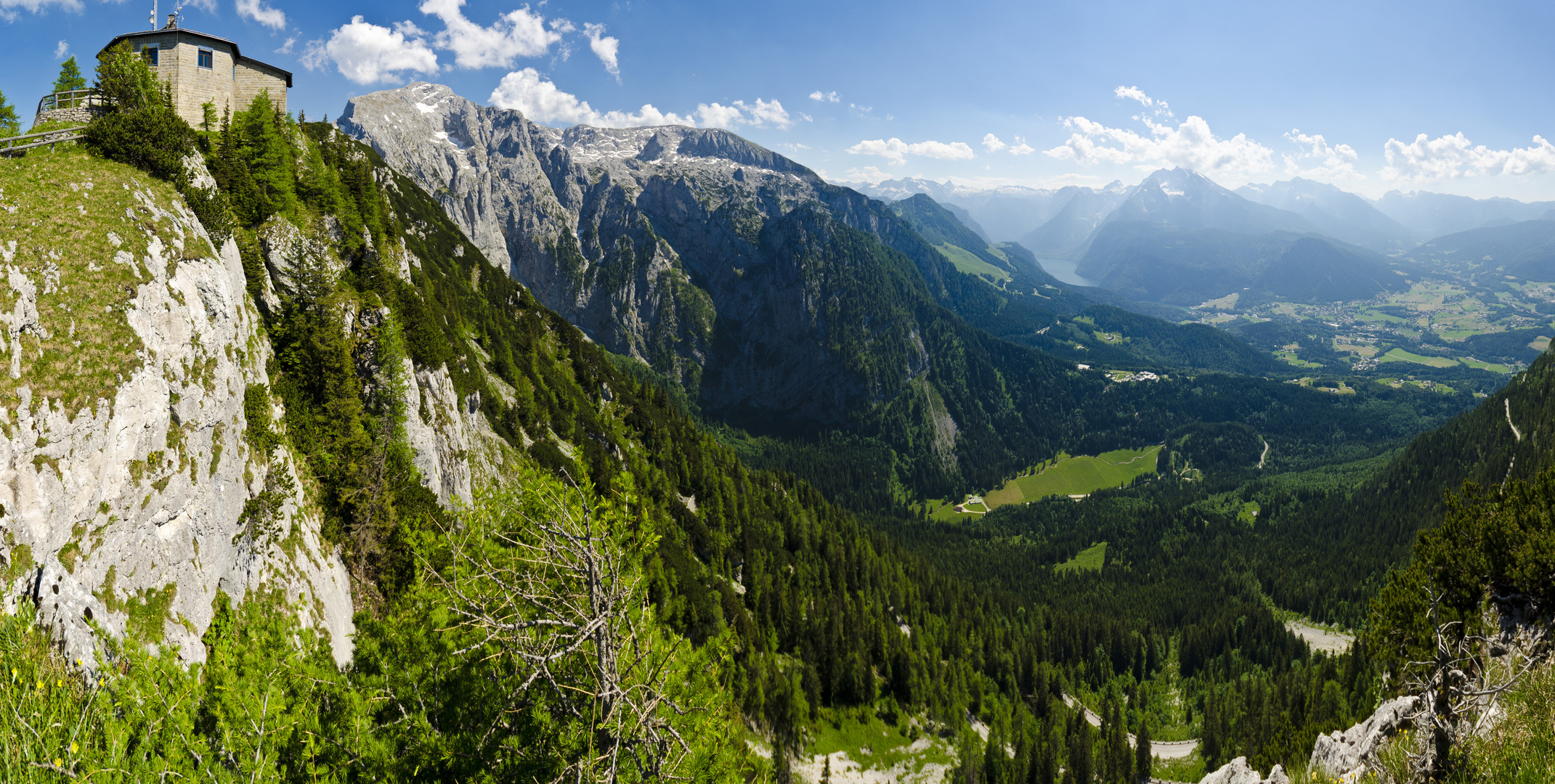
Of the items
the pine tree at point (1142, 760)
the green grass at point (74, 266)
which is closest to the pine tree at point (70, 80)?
the green grass at point (74, 266)

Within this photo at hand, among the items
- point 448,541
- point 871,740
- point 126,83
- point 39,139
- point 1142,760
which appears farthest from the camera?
point 1142,760

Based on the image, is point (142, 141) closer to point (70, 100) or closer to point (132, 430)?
point (70, 100)

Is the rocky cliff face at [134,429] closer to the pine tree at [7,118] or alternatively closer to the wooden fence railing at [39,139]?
the wooden fence railing at [39,139]

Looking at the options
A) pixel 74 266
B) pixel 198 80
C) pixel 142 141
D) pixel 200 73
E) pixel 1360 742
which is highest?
pixel 200 73

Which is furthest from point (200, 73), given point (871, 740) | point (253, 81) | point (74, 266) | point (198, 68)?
point (871, 740)

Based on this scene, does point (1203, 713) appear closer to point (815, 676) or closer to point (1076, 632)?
point (1076, 632)

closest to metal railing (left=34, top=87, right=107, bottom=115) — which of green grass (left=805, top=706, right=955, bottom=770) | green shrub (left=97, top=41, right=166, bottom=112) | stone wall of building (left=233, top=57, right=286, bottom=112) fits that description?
green shrub (left=97, top=41, right=166, bottom=112)
